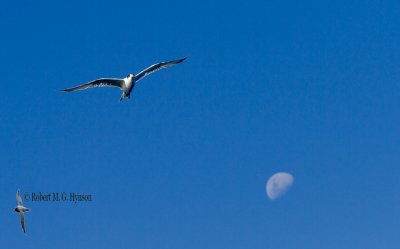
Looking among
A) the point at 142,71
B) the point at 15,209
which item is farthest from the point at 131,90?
the point at 15,209

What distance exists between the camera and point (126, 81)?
77.8 meters

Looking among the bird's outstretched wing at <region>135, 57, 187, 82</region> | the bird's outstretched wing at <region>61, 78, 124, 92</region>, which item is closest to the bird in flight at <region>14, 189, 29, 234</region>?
the bird's outstretched wing at <region>61, 78, 124, 92</region>

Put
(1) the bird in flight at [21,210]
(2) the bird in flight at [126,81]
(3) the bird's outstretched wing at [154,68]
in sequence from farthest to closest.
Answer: (1) the bird in flight at [21,210] < (3) the bird's outstretched wing at [154,68] < (2) the bird in flight at [126,81]

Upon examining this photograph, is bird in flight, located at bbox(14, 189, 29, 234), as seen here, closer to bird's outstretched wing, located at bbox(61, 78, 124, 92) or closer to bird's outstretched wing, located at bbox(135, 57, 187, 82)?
bird's outstretched wing, located at bbox(61, 78, 124, 92)

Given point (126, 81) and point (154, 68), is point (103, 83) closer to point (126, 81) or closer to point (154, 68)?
point (126, 81)

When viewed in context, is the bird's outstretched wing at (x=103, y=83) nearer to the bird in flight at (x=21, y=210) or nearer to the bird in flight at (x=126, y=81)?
the bird in flight at (x=126, y=81)

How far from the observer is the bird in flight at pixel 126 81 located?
252 ft

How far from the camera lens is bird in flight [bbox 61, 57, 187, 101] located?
252 feet

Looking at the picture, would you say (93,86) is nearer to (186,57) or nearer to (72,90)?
(72,90)

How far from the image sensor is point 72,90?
75.8 meters

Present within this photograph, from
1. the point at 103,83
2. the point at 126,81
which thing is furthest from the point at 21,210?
the point at 126,81

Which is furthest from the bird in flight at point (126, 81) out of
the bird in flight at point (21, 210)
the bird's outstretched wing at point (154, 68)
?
the bird in flight at point (21, 210)

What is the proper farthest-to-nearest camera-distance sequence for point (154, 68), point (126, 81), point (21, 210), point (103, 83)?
point (21, 210)
point (154, 68)
point (103, 83)
point (126, 81)

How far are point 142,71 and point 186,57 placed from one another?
6.05 metres
